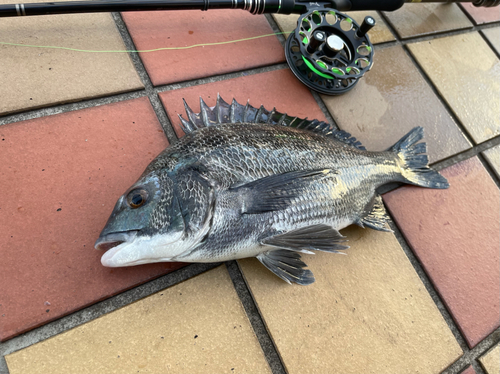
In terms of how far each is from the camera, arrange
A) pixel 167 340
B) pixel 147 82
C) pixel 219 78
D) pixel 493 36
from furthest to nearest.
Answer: pixel 493 36 → pixel 219 78 → pixel 147 82 → pixel 167 340

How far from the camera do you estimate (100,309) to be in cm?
99

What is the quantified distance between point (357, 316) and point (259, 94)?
100 centimetres

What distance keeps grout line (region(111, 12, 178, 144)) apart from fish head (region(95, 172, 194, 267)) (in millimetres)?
390

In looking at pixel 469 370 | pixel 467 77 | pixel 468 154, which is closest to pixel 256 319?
pixel 469 370

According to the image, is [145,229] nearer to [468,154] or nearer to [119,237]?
[119,237]

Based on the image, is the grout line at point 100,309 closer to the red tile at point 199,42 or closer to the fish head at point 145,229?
the fish head at point 145,229

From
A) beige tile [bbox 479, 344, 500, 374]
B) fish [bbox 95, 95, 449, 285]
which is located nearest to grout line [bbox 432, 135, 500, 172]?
fish [bbox 95, 95, 449, 285]

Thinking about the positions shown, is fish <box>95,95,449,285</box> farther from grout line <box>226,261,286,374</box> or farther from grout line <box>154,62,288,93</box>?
grout line <box>154,62,288,93</box>

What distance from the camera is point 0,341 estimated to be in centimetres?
90

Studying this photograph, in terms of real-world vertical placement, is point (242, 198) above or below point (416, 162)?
above

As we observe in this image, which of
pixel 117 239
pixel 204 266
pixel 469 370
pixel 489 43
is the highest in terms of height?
pixel 489 43

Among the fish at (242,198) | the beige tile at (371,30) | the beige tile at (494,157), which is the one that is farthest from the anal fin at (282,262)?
the beige tile at (494,157)

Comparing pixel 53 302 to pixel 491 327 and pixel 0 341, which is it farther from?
pixel 491 327

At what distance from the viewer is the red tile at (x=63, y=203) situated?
37.8 inches
